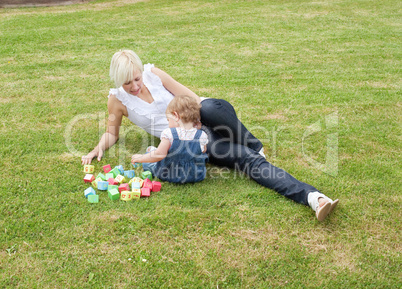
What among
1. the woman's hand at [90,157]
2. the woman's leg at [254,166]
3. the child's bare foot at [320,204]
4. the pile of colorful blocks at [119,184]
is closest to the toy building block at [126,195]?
the pile of colorful blocks at [119,184]

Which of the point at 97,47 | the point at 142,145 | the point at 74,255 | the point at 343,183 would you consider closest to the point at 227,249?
A: the point at 74,255

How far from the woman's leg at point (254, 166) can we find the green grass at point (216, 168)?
0.11 m

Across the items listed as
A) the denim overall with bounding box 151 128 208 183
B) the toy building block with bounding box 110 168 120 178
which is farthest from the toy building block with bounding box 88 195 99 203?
the denim overall with bounding box 151 128 208 183

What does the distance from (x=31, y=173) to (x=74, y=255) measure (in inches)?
52.0

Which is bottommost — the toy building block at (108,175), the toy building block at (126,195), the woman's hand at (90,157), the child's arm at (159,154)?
the toy building block at (126,195)

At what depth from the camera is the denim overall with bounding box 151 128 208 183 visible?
11.9 ft

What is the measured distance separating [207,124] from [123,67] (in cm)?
97

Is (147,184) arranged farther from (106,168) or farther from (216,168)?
(216,168)

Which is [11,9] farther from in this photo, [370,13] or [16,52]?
[370,13]

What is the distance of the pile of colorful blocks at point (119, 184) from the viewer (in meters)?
3.53

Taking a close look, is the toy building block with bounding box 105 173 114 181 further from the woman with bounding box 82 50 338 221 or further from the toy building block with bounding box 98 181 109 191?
the woman with bounding box 82 50 338 221

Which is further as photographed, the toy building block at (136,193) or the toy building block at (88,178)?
the toy building block at (88,178)

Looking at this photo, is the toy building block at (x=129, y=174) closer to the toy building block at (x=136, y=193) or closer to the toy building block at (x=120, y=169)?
the toy building block at (x=120, y=169)

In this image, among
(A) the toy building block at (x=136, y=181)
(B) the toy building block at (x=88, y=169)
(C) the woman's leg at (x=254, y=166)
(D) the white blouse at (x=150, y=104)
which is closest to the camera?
(C) the woman's leg at (x=254, y=166)
